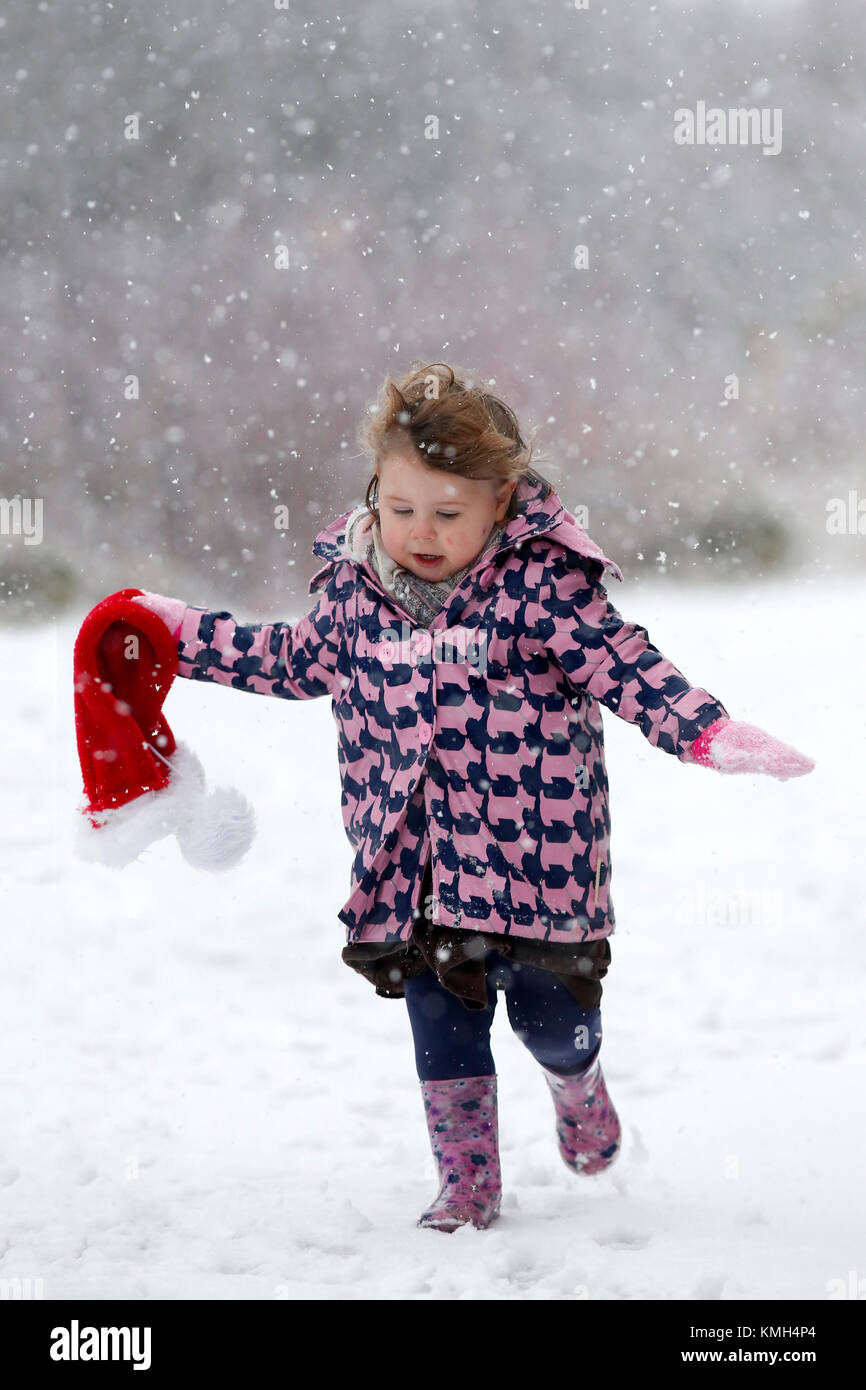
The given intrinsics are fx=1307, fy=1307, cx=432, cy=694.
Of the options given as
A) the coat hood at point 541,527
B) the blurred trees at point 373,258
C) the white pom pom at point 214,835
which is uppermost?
the blurred trees at point 373,258

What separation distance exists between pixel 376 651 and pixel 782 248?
7.80 metres

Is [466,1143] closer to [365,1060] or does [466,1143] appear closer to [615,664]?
[615,664]

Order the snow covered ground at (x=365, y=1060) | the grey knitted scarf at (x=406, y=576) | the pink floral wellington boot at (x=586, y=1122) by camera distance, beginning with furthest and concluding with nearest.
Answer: the pink floral wellington boot at (x=586, y=1122) < the grey knitted scarf at (x=406, y=576) < the snow covered ground at (x=365, y=1060)

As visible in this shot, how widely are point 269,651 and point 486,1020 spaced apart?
0.78 m

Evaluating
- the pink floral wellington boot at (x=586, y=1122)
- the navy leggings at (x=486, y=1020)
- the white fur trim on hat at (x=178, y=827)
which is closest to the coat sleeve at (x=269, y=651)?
the white fur trim on hat at (x=178, y=827)

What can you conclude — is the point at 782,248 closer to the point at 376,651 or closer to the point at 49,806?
the point at 49,806

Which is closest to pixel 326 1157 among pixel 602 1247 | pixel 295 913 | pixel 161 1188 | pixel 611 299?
pixel 161 1188

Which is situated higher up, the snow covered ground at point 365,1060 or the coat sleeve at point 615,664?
the coat sleeve at point 615,664

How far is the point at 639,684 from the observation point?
6.84ft

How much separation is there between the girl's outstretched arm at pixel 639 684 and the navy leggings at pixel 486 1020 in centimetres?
51

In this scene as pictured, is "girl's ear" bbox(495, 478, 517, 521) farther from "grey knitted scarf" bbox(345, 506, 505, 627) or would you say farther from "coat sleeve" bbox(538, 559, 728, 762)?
"coat sleeve" bbox(538, 559, 728, 762)

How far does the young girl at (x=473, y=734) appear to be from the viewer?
214cm

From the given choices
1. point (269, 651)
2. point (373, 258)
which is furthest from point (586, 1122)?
point (373, 258)

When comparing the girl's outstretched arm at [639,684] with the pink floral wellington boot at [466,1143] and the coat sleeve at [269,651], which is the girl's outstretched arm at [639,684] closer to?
the coat sleeve at [269,651]
